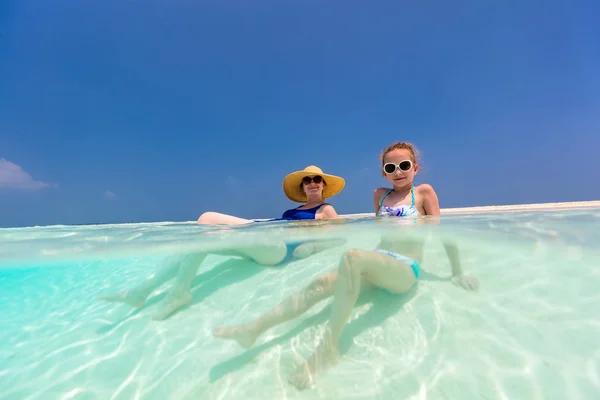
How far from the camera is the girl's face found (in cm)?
421

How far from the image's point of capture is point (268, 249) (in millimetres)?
4125

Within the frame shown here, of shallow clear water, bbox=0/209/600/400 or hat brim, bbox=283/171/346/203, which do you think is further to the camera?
hat brim, bbox=283/171/346/203

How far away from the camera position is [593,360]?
7.00ft

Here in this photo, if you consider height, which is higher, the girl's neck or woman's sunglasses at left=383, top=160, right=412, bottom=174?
woman's sunglasses at left=383, top=160, right=412, bottom=174

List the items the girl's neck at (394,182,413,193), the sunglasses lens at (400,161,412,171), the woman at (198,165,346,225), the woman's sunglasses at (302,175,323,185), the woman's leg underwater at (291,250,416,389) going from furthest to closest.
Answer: the woman's sunglasses at (302,175,323,185)
the woman at (198,165,346,225)
the girl's neck at (394,182,413,193)
the sunglasses lens at (400,161,412,171)
the woman's leg underwater at (291,250,416,389)

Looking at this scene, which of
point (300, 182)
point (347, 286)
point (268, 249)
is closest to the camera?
point (347, 286)

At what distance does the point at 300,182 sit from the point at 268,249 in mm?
2025

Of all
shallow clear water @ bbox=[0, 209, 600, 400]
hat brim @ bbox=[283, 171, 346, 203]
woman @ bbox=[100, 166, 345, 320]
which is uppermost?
hat brim @ bbox=[283, 171, 346, 203]

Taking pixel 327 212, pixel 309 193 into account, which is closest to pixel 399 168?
pixel 327 212

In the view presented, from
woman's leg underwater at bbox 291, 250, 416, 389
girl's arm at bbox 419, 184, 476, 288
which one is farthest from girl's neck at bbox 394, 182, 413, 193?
woman's leg underwater at bbox 291, 250, 416, 389

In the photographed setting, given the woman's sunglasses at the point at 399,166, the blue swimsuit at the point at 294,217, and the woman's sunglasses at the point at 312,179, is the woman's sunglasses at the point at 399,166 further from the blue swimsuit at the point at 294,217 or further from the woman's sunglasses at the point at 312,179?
the blue swimsuit at the point at 294,217

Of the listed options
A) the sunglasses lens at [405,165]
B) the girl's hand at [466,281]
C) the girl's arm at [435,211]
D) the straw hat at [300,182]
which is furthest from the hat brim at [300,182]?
the girl's hand at [466,281]

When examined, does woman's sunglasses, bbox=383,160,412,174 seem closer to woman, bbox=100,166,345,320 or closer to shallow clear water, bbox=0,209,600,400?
shallow clear water, bbox=0,209,600,400

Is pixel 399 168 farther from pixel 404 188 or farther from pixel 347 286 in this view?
pixel 347 286
